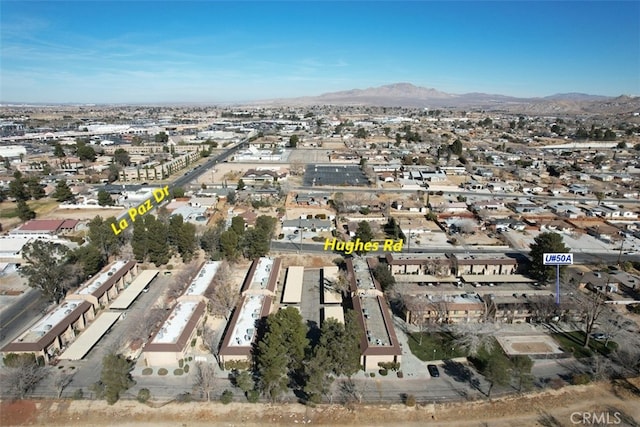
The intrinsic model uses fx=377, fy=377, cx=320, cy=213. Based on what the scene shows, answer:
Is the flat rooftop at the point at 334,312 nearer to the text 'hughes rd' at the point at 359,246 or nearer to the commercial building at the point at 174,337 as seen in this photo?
the commercial building at the point at 174,337

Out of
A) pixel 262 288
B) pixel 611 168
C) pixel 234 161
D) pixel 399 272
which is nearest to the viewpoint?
pixel 262 288

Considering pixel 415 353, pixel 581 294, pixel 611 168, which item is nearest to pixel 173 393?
pixel 415 353

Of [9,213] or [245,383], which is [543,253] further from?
[9,213]

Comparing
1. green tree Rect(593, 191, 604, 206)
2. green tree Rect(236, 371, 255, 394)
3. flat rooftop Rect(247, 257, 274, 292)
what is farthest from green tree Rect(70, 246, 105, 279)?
green tree Rect(593, 191, 604, 206)

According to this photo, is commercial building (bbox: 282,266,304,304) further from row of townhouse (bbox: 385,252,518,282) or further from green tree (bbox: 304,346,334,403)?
green tree (bbox: 304,346,334,403)

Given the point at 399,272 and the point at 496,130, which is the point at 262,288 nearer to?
the point at 399,272
